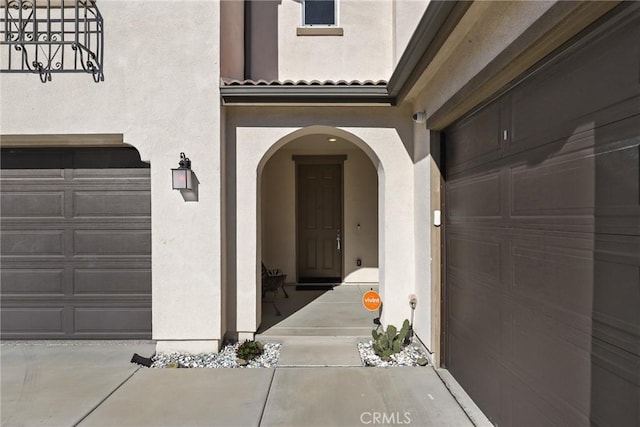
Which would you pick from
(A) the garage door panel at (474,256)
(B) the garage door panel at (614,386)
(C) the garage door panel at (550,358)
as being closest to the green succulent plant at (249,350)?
(A) the garage door panel at (474,256)

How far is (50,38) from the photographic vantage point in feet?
12.8

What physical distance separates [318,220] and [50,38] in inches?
192

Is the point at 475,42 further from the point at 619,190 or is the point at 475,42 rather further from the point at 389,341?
the point at 389,341

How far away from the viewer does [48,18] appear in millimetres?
3865

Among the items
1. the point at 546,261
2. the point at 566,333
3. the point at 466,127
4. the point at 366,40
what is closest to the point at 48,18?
the point at 366,40

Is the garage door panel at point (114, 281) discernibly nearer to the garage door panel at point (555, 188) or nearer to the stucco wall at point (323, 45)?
the stucco wall at point (323, 45)

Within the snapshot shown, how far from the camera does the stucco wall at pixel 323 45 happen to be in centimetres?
486

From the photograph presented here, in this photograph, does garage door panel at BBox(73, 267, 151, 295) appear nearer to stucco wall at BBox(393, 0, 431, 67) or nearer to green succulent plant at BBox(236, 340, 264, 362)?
green succulent plant at BBox(236, 340, 264, 362)

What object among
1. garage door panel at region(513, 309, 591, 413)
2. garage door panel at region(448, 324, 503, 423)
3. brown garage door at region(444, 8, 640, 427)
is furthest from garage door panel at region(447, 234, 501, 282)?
garage door panel at region(448, 324, 503, 423)

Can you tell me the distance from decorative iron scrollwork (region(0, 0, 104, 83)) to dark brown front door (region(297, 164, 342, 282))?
389cm

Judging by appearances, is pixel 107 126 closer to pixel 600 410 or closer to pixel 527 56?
pixel 527 56

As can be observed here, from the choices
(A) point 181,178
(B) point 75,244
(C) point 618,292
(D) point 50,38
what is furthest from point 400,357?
(D) point 50,38

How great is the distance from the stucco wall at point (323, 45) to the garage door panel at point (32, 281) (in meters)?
3.80

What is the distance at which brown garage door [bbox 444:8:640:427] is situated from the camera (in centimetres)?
158
